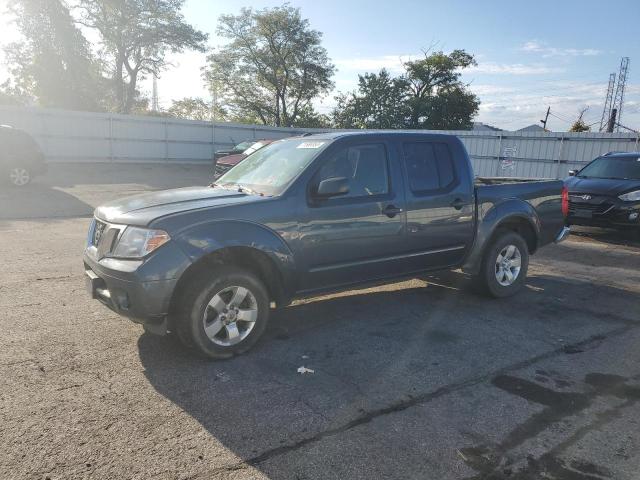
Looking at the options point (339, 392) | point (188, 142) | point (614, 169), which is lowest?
point (339, 392)

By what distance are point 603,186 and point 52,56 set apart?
36.2 m

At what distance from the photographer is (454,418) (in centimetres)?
330

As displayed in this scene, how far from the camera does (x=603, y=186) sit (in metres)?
10.0

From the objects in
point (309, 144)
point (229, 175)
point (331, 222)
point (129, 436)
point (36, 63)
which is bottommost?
point (129, 436)

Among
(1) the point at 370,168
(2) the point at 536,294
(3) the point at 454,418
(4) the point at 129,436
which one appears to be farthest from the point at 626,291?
(4) the point at 129,436

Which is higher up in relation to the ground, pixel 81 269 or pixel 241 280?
pixel 241 280

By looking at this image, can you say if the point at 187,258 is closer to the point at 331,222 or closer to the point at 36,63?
the point at 331,222

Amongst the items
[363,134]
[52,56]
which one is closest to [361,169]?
[363,134]

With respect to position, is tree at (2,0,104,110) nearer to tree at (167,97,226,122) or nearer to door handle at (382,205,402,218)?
tree at (167,97,226,122)

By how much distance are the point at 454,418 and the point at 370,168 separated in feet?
8.27

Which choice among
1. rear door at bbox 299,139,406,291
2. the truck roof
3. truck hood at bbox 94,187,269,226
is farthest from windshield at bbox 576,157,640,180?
truck hood at bbox 94,187,269,226

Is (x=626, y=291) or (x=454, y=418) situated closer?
(x=454, y=418)

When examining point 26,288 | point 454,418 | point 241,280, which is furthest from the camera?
point 26,288

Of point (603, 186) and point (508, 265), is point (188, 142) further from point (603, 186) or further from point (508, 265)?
point (508, 265)
